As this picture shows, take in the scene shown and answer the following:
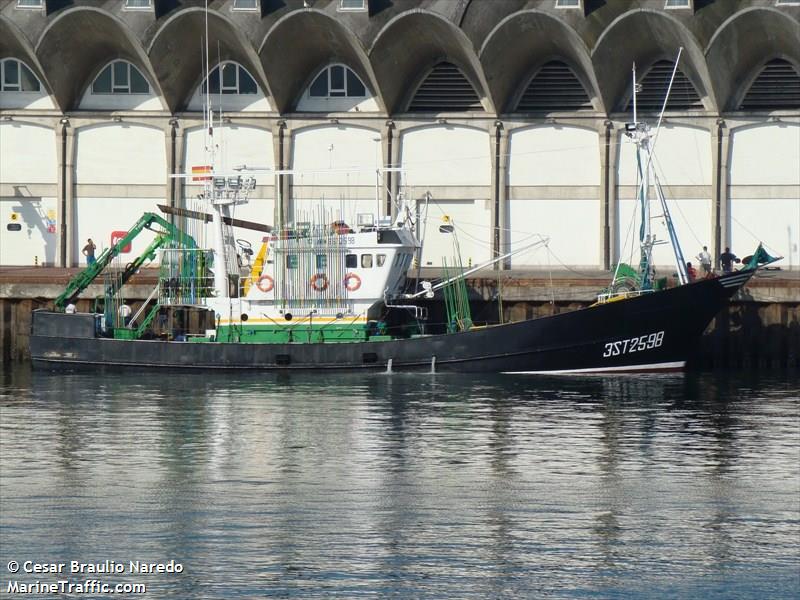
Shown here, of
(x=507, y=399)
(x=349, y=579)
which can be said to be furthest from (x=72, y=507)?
(x=507, y=399)

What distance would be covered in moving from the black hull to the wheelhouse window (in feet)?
65.7

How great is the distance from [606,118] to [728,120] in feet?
16.4

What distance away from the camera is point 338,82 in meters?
69.1

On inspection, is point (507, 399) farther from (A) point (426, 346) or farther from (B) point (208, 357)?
(B) point (208, 357)

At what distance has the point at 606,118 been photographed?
2611 inches

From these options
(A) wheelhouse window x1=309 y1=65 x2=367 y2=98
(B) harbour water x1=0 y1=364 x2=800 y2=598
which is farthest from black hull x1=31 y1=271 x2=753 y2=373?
(A) wheelhouse window x1=309 y1=65 x2=367 y2=98

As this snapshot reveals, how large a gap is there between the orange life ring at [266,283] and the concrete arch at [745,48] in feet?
70.3

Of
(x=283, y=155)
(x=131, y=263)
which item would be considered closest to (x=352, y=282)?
(x=131, y=263)

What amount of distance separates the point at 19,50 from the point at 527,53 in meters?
22.0

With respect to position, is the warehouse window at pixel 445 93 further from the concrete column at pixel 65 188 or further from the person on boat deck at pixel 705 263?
the concrete column at pixel 65 188

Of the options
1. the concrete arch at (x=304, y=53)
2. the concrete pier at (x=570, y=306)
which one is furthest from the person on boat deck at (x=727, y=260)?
the concrete arch at (x=304, y=53)

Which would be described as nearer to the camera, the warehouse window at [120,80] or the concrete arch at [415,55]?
the concrete arch at [415,55]

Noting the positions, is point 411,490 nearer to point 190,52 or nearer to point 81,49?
point 190,52

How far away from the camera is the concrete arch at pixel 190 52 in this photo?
65.8 meters
